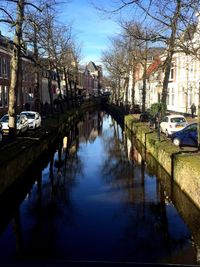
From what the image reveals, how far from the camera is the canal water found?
11.0 m

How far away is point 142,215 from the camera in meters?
14.4

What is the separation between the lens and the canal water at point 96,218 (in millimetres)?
11047

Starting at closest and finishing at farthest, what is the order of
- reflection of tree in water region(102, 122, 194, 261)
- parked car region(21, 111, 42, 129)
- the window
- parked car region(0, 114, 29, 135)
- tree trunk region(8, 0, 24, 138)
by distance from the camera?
reflection of tree in water region(102, 122, 194, 261)
tree trunk region(8, 0, 24, 138)
parked car region(0, 114, 29, 135)
parked car region(21, 111, 42, 129)
the window

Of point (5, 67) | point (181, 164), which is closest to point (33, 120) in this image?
point (5, 67)

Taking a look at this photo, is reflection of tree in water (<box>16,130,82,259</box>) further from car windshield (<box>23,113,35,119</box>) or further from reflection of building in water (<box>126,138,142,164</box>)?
car windshield (<box>23,113,35,119</box>)

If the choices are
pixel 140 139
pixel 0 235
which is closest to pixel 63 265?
pixel 0 235

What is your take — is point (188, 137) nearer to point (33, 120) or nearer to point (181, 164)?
point (181, 164)

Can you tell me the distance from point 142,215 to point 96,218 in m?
1.47

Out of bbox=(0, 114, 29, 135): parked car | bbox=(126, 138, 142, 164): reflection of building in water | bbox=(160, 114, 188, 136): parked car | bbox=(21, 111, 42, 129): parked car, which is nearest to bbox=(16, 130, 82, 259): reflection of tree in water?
bbox=(126, 138, 142, 164): reflection of building in water

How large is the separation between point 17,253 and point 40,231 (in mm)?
1903

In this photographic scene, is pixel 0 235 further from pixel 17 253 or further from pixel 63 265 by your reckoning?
pixel 63 265

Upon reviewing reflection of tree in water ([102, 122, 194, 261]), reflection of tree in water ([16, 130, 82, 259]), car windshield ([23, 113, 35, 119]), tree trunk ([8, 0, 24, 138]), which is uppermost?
tree trunk ([8, 0, 24, 138])

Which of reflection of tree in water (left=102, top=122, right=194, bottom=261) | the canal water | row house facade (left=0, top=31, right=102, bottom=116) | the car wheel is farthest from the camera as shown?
row house facade (left=0, top=31, right=102, bottom=116)

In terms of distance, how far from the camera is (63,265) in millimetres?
6152
